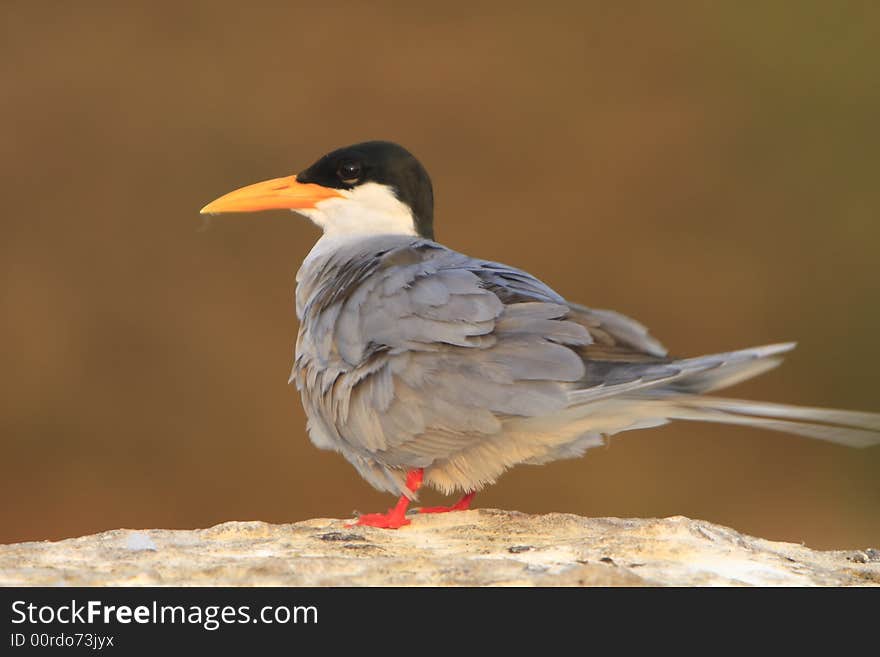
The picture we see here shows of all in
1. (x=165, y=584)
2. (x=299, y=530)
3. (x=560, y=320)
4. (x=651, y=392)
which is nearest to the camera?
(x=165, y=584)

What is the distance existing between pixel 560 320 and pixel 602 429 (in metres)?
0.30

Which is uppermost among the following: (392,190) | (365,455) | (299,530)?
(392,190)

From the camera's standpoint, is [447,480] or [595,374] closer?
[595,374]

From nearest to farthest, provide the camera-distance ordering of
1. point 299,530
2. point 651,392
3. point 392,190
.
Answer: point 651,392 → point 299,530 → point 392,190

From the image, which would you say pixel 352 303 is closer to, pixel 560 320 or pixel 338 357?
pixel 338 357

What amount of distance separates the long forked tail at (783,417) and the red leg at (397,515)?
3.08 feet

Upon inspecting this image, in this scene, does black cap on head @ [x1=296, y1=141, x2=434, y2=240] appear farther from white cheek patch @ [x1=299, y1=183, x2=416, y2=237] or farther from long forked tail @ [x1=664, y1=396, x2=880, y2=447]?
long forked tail @ [x1=664, y1=396, x2=880, y2=447]

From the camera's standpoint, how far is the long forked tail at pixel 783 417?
2289 mm

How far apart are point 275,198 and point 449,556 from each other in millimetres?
1711

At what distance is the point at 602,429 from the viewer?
9.74 ft

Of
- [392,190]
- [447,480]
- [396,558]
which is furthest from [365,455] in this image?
[392,190]

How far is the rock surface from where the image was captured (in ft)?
8.29

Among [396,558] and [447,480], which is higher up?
[447,480]

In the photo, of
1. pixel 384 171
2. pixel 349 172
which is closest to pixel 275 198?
Result: pixel 349 172
